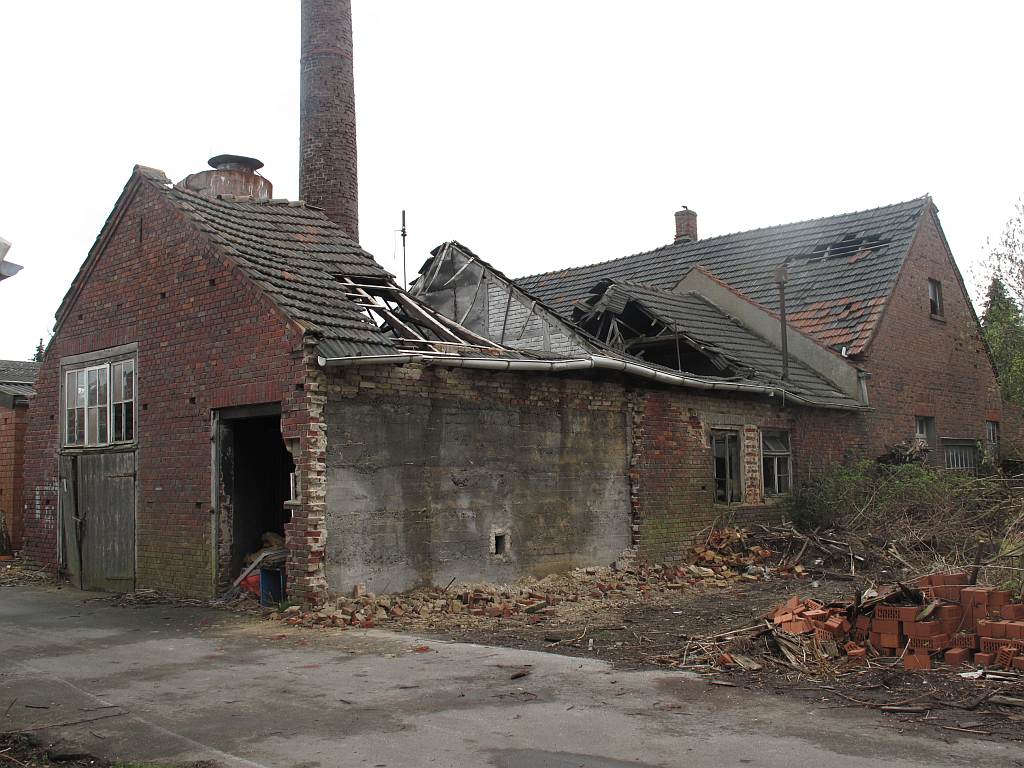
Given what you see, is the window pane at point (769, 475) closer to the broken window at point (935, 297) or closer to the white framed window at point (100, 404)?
the broken window at point (935, 297)

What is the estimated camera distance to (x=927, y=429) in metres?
20.9

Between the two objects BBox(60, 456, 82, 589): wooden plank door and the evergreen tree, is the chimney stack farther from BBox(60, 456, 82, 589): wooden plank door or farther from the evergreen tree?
BBox(60, 456, 82, 589): wooden plank door

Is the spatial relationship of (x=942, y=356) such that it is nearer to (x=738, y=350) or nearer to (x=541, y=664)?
(x=738, y=350)

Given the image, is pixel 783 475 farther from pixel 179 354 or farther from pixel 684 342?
pixel 179 354

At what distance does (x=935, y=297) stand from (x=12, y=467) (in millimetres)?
19760

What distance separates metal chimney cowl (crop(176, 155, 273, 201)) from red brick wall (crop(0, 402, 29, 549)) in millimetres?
5707

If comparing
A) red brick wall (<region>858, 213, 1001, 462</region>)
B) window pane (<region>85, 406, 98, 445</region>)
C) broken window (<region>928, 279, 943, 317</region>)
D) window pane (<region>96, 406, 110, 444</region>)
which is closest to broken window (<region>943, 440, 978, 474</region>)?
red brick wall (<region>858, 213, 1001, 462</region>)

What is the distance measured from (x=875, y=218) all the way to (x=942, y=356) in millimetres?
3552

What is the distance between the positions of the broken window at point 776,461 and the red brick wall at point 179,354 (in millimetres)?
9486

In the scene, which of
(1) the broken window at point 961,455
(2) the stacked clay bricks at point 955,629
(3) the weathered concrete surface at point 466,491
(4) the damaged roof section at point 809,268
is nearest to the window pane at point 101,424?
(3) the weathered concrete surface at point 466,491

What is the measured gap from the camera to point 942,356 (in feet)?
70.3

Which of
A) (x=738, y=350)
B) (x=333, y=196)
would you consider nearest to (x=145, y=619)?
(x=333, y=196)

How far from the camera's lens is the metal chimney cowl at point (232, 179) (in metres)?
15.9

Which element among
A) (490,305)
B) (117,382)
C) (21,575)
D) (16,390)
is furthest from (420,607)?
(16,390)
